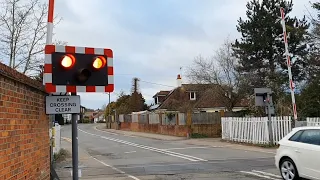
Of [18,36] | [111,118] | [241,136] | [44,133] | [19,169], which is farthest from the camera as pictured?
[111,118]

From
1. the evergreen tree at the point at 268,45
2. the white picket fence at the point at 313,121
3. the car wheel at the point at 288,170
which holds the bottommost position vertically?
the car wheel at the point at 288,170

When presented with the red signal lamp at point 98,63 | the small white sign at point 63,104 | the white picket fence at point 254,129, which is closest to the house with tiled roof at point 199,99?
the white picket fence at point 254,129

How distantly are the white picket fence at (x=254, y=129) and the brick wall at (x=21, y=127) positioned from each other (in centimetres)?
1629

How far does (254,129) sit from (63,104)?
723 inches

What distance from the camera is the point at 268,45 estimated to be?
4000 centimetres

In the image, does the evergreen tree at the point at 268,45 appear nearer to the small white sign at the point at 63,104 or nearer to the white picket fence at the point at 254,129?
the white picket fence at the point at 254,129

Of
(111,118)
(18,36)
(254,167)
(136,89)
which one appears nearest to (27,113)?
(254,167)

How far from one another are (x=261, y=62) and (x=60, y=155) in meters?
27.6

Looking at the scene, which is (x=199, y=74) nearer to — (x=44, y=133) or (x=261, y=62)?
(x=261, y=62)

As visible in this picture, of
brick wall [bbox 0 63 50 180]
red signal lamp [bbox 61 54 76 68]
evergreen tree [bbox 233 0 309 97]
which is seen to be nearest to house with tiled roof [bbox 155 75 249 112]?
evergreen tree [bbox 233 0 309 97]

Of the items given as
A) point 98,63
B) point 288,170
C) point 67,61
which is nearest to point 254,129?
point 288,170

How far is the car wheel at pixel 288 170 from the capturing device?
9516 mm

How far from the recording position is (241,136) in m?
24.2

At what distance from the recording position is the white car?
8.84m
